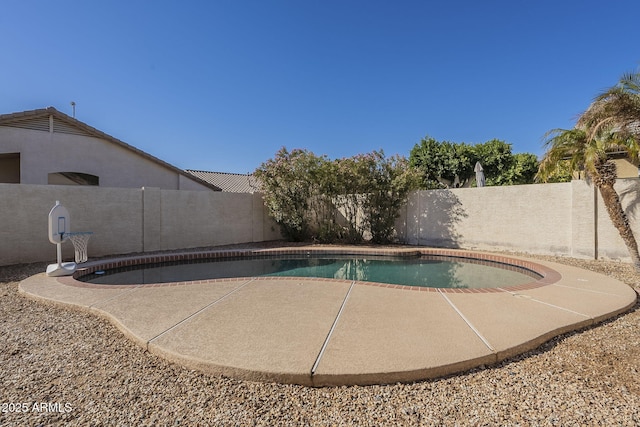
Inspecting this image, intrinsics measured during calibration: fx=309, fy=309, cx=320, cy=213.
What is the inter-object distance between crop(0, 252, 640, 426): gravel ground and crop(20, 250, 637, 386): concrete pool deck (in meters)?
0.14

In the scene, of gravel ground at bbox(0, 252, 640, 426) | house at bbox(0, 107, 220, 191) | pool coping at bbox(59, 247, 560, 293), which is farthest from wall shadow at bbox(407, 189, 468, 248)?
house at bbox(0, 107, 220, 191)

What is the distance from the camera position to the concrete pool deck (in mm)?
2934

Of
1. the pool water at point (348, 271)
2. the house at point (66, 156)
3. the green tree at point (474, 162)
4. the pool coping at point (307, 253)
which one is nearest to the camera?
the pool coping at point (307, 253)

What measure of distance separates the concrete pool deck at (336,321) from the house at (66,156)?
30.5ft

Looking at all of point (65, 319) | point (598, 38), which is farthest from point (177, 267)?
point (598, 38)

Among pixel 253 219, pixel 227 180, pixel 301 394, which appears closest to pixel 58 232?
pixel 301 394

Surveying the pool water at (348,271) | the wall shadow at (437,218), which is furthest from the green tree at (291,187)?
the wall shadow at (437,218)

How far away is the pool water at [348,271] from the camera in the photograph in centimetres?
757

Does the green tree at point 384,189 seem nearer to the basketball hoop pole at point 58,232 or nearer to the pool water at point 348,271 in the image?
the pool water at point 348,271

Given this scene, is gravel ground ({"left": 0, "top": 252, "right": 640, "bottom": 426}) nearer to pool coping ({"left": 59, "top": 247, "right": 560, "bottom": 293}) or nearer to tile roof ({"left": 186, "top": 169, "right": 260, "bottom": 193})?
pool coping ({"left": 59, "top": 247, "right": 560, "bottom": 293})

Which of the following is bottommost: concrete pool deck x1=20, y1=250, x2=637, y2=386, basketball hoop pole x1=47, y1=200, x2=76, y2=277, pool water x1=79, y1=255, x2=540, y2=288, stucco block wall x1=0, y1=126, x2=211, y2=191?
pool water x1=79, y1=255, x2=540, y2=288

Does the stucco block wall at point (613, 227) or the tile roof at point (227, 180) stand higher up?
the tile roof at point (227, 180)

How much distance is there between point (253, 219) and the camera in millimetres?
14398

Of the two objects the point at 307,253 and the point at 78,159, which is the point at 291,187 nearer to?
the point at 307,253
